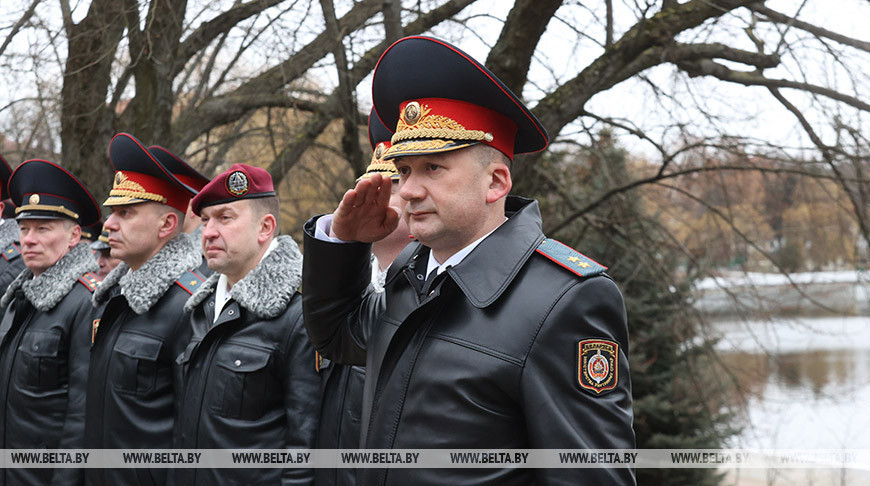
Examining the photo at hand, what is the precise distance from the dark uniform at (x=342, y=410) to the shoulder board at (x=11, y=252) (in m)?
3.94

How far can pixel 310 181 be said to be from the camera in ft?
33.1

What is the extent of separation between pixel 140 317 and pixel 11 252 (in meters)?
2.86

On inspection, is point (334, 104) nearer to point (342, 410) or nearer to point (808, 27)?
point (808, 27)

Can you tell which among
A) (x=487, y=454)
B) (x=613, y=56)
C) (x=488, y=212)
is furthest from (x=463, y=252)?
(x=613, y=56)

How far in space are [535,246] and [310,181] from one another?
8.20 m

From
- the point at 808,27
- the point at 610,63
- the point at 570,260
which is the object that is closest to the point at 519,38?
the point at 610,63

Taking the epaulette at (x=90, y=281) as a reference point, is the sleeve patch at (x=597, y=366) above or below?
below

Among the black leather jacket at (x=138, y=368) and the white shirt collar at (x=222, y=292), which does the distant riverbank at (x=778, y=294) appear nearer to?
the white shirt collar at (x=222, y=292)

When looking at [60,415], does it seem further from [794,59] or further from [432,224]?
[794,59]

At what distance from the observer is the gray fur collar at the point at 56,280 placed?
A: 4664mm

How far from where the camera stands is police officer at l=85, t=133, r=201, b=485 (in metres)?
3.83

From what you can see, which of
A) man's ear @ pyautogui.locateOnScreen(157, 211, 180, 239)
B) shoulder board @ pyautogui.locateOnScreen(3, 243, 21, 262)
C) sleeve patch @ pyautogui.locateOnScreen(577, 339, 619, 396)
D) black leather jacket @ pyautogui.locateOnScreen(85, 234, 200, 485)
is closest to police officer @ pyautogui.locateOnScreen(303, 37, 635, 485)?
sleeve patch @ pyautogui.locateOnScreen(577, 339, 619, 396)

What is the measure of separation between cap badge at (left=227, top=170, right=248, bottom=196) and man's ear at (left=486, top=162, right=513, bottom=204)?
1.91 m

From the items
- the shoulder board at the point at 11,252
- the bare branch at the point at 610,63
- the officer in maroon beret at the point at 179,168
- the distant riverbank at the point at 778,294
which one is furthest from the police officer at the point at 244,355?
the distant riverbank at the point at 778,294
